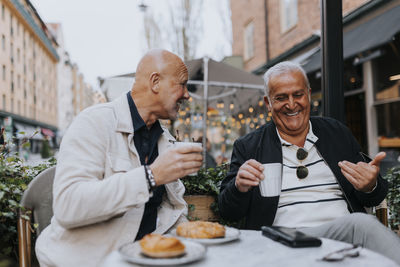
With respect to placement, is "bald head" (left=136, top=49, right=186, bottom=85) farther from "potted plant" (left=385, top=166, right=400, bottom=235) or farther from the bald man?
"potted plant" (left=385, top=166, right=400, bottom=235)

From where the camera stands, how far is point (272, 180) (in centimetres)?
210

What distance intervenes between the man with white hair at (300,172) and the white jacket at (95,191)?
56cm

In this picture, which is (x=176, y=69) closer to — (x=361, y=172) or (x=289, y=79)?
(x=289, y=79)

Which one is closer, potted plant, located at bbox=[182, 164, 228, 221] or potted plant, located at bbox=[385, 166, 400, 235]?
potted plant, located at bbox=[182, 164, 228, 221]

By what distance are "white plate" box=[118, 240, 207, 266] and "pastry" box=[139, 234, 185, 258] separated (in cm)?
2

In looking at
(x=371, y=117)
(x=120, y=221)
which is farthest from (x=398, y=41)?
(x=120, y=221)

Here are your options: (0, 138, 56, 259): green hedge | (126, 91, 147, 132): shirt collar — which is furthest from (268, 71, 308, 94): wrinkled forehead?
(0, 138, 56, 259): green hedge

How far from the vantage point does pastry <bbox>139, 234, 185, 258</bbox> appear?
120cm

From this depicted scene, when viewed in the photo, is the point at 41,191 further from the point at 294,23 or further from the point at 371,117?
the point at 294,23

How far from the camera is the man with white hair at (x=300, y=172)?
1.94 m

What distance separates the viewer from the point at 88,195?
1470mm

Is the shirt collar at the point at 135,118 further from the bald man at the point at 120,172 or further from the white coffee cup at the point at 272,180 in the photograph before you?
the white coffee cup at the point at 272,180

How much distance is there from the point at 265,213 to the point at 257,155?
0.40 meters

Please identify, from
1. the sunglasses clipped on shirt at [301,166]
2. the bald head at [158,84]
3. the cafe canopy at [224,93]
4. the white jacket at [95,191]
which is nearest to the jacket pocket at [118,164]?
the white jacket at [95,191]
